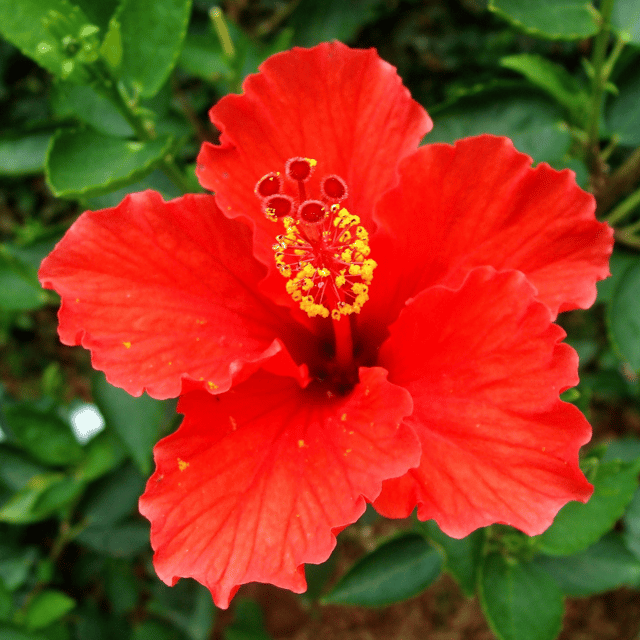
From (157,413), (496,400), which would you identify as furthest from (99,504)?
(496,400)

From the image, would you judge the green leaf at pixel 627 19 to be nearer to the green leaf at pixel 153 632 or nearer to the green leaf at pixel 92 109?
the green leaf at pixel 92 109

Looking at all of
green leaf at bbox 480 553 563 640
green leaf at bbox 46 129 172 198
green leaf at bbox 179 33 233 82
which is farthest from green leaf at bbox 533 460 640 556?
green leaf at bbox 179 33 233 82

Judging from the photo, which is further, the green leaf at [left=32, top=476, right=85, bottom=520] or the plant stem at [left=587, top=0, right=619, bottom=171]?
the green leaf at [left=32, top=476, right=85, bottom=520]

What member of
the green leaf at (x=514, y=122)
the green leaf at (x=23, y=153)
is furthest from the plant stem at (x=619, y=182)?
the green leaf at (x=23, y=153)

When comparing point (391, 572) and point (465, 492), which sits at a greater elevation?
point (465, 492)

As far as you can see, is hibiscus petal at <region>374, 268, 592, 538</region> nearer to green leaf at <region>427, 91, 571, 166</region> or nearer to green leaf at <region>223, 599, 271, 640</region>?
green leaf at <region>427, 91, 571, 166</region>

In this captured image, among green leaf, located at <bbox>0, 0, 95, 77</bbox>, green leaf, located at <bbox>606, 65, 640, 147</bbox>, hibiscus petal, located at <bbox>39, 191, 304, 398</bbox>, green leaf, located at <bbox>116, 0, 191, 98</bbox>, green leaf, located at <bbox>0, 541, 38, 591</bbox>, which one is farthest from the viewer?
green leaf, located at <bbox>0, 541, 38, 591</bbox>

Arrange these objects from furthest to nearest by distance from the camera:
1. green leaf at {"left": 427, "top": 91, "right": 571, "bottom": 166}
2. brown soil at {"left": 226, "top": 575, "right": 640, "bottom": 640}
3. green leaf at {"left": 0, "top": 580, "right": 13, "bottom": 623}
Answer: brown soil at {"left": 226, "top": 575, "right": 640, "bottom": 640}, green leaf at {"left": 0, "top": 580, "right": 13, "bottom": 623}, green leaf at {"left": 427, "top": 91, "right": 571, "bottom": 166}

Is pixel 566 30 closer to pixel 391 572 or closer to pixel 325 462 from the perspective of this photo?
pixel 325 462
